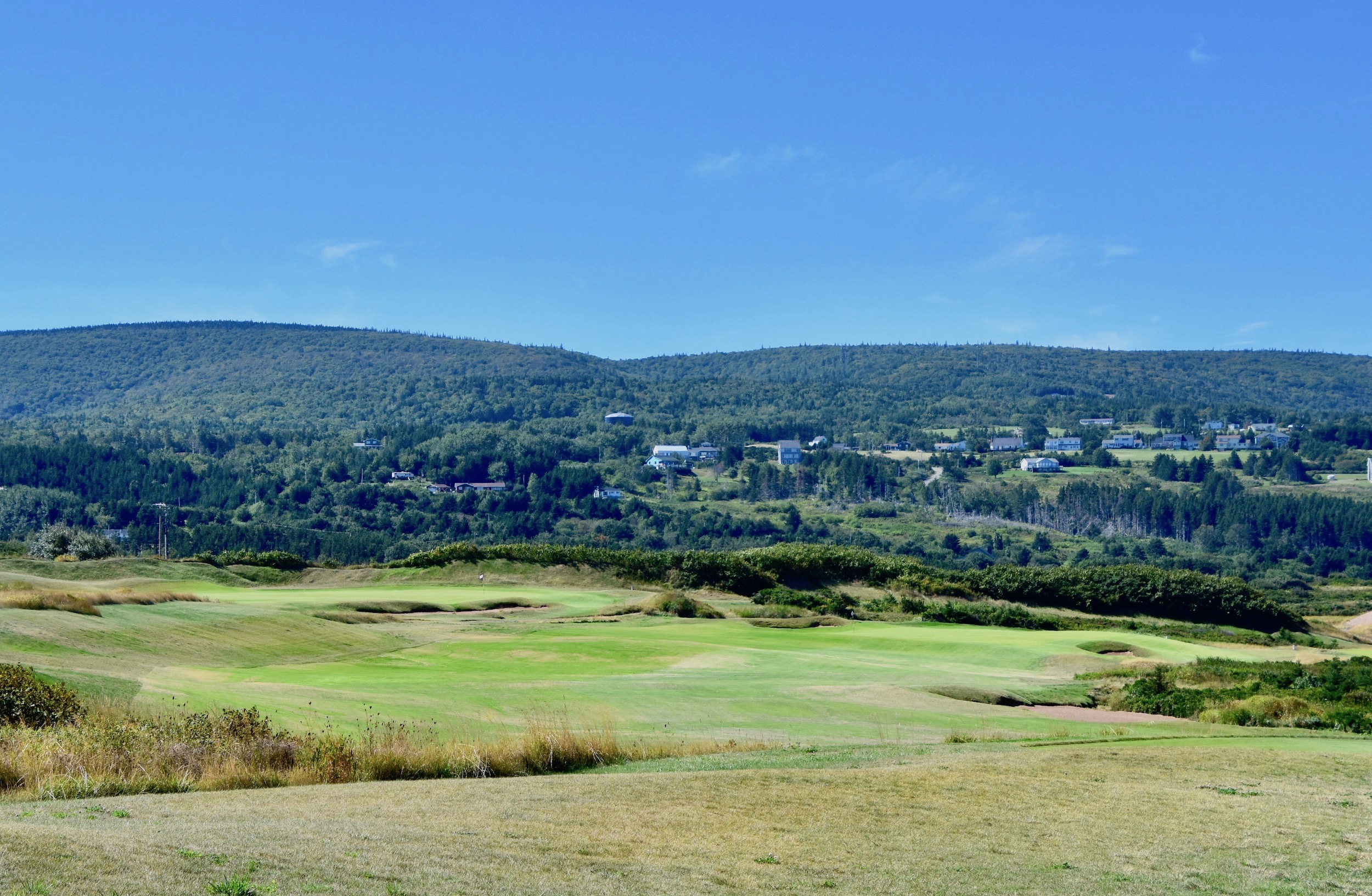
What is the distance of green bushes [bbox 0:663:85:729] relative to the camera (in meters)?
18.1

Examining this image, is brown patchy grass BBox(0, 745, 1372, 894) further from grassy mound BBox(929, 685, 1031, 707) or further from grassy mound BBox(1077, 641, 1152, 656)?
grassy mound BBox(1077, 641, 1152, 656)

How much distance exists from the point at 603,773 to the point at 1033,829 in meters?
5.86

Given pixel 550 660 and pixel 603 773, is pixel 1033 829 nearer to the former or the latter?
pixel 603 773

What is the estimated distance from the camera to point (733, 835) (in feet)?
45.9

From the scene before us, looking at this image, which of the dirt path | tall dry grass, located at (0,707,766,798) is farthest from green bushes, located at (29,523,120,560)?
tall dry grass, located at (0,707,766,798)

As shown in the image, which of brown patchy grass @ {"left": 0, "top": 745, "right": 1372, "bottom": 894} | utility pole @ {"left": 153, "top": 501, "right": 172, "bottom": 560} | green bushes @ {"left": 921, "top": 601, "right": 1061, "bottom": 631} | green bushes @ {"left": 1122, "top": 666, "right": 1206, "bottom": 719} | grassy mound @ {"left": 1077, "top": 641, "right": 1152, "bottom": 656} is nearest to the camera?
brown patchy grass @ {"left": 0, "top": 745, "right": 1372, "bottom": 894}

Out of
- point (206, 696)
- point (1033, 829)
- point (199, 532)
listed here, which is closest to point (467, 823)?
point (1033, 829)

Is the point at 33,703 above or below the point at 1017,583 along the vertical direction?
above

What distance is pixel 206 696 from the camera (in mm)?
22750

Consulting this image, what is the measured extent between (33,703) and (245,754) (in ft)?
14.1

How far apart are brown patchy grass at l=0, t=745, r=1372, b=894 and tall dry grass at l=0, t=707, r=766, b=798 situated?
2.42 feet

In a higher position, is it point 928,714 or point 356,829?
point 356,829

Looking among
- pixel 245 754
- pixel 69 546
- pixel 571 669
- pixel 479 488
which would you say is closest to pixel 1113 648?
pixel 571 669

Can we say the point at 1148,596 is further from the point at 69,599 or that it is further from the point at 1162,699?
the point at 69,599
